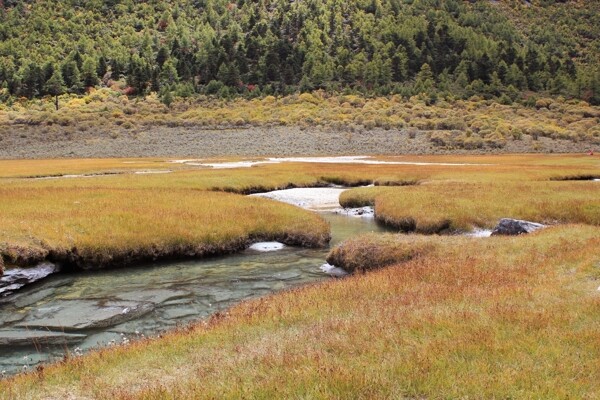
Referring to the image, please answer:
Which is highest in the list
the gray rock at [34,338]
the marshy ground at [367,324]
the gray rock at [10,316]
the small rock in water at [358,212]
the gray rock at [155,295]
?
the marshy ground at [367,324]

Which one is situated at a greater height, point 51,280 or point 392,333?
point 392,333

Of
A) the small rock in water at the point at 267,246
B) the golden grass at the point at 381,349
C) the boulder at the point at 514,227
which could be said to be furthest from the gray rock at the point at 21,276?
the boulder at the point at 514,227

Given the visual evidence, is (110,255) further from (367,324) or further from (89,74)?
(89,74)

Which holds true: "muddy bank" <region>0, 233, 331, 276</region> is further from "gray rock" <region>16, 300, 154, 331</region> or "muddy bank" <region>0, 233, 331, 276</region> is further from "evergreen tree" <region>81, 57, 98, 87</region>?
"evergreen tree" <region>81, 57, 98, 87</region>

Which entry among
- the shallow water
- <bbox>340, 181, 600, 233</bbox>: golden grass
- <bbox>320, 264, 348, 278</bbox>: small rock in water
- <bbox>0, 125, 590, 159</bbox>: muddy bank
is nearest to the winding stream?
the shallow water

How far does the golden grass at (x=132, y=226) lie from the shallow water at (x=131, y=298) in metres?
1.06

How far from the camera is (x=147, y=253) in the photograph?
2352cm

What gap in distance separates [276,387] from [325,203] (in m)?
35.6

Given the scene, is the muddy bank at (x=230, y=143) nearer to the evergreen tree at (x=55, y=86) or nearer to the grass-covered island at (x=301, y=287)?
the grass-covered island at (x=301, y=287)

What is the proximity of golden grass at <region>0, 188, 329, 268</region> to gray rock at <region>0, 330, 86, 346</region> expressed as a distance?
661 cm

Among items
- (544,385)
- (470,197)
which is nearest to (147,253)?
(544,385)

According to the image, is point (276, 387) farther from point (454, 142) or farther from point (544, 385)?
point (454, 142)

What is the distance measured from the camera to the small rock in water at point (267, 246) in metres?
26.3

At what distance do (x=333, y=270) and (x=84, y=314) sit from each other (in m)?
9.77
